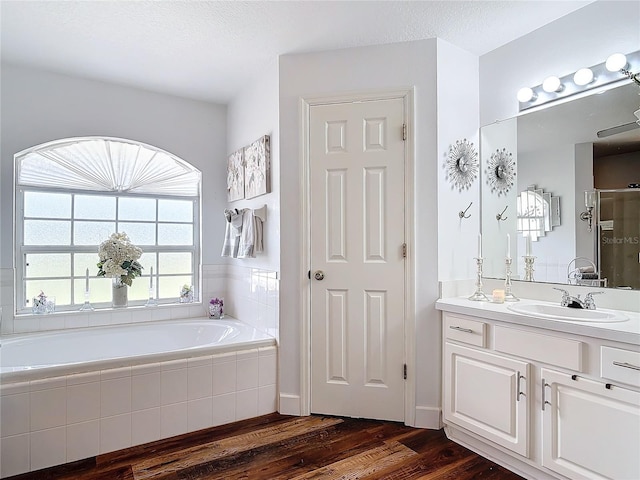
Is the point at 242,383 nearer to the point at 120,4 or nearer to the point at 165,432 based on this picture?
the point at 165,432

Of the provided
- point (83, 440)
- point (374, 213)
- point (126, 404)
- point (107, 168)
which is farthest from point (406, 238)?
point (107, 168)

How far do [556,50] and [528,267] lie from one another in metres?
1.31

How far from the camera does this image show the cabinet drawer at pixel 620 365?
149cm

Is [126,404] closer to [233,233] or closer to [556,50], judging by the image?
[233,233]

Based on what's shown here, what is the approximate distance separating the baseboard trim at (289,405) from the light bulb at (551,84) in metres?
2.51

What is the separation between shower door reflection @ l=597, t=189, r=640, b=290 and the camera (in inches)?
76.0

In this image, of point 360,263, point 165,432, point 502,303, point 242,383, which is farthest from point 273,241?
point 502,303

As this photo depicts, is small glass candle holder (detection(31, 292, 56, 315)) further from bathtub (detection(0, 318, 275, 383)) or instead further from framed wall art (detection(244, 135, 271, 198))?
framed wall art (detection(244, 135, 271, 198))

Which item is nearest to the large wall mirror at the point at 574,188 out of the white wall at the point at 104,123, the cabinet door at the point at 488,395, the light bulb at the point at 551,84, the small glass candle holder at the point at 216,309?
the light bulb at the point at 551,84

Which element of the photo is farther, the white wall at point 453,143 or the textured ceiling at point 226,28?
the white wall at point 453,143

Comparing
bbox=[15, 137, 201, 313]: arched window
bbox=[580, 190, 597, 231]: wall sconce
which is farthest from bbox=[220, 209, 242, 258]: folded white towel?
bbox=[580, 190, 597, 231]: wall sconce

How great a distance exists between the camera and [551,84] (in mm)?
2262

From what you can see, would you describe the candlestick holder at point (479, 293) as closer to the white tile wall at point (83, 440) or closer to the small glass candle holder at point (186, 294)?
the white tile wall at point (83, 440)

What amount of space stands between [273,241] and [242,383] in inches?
39.2
